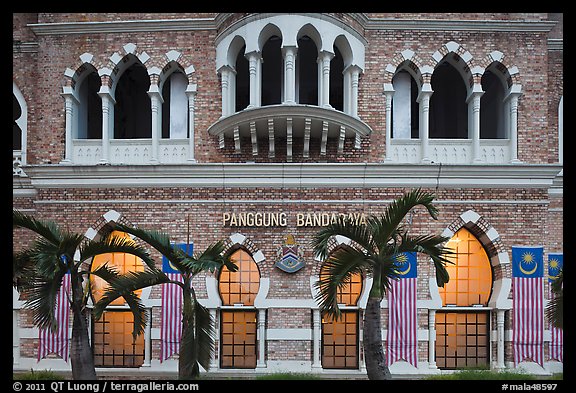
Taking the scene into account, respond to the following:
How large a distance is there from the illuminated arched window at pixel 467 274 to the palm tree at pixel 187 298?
8599 millimetres

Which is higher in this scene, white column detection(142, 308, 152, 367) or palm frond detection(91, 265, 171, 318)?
palm frond detection(91, 265, 171, 318)

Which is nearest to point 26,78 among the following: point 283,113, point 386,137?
point 283,113

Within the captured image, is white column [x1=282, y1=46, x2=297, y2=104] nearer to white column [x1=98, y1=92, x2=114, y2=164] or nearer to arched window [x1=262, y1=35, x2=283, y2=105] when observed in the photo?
arched window [x1=262, y1=35, x2=283, y2=105]

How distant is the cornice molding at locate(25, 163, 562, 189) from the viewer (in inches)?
682

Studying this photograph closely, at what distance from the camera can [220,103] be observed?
17.8 m

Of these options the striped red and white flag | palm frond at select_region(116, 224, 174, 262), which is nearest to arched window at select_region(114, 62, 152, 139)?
the striped red and white flag

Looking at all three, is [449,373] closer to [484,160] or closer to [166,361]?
[484,160]

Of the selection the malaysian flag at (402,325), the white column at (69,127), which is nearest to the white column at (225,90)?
the white column at (69,127)

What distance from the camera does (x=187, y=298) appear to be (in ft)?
39.1

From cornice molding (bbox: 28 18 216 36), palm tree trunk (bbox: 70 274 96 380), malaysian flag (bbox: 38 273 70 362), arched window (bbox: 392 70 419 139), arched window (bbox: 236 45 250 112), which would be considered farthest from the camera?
arched window (bbox: 236 45 250 112)

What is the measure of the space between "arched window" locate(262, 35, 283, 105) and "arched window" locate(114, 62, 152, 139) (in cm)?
415

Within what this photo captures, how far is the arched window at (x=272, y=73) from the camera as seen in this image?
62.6 feet

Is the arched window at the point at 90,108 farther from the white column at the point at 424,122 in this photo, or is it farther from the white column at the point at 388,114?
the white column at the point at 424,122

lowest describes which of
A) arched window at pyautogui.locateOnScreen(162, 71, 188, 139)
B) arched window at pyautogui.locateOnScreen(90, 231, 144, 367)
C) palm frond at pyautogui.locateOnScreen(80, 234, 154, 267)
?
arched window at pyautogui.locateOnScreen(90, 231, 144, 367)
